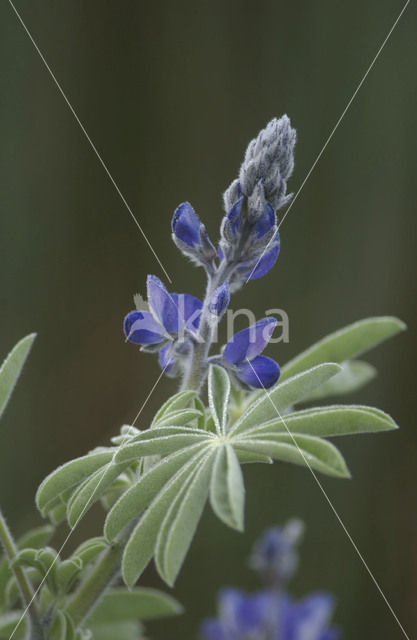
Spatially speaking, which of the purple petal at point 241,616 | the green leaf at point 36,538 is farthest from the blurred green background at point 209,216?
the green leaf at point 36,538

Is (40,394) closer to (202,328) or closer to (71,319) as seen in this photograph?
(71,319)

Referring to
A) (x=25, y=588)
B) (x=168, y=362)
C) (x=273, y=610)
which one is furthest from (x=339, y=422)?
(x=273, y=610)

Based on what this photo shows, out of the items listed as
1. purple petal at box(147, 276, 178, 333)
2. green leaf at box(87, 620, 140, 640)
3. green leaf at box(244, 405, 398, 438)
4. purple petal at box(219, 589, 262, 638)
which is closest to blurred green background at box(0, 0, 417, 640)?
purple petal at box(219, 589, 262, 638)

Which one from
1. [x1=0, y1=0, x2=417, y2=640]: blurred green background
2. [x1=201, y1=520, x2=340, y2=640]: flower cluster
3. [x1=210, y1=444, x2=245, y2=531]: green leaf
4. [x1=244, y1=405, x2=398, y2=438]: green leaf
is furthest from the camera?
[x1=0, y1=0, x2=417, y2=640]: blurred green background

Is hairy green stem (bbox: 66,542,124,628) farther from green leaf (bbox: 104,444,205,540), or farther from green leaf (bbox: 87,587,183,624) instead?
green leaf (bbox: 87,587,183,624)

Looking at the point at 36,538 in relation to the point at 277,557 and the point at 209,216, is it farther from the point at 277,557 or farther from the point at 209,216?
the point at 209,216
